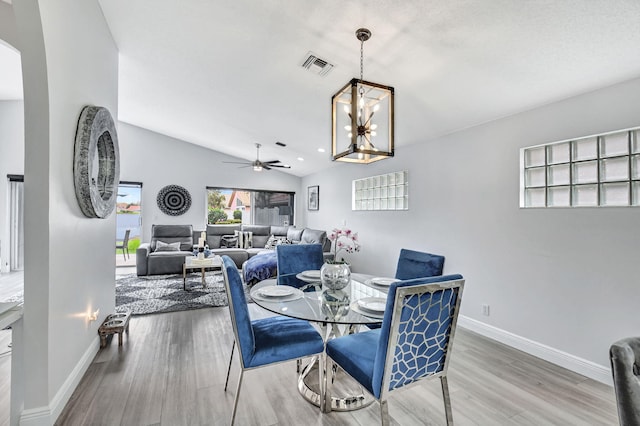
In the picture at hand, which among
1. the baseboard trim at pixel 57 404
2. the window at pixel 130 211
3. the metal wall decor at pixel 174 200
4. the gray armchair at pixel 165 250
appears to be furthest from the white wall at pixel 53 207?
the window at pixel 130 211

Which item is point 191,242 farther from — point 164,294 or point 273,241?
point 164,294

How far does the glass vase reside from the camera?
208 cm

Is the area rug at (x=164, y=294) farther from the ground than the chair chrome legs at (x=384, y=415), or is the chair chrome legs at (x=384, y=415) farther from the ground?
the chair chrome legs at (x=384, y=415)

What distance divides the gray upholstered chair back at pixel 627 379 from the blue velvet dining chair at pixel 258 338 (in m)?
1.44

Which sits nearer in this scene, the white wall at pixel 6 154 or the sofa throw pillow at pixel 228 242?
the white wall at pixel 6 154

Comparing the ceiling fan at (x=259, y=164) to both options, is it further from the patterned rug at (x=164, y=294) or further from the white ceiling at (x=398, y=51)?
the patterned rug at (x=164, y=294)

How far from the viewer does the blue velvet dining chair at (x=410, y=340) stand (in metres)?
1.43

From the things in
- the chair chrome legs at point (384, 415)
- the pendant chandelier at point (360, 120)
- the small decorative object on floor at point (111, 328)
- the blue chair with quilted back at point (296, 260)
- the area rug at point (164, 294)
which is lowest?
the area rug at point (164, 294)

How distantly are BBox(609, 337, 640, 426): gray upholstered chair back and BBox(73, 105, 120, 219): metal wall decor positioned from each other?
114 inches

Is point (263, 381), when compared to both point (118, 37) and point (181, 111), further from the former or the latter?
point (181, 111)

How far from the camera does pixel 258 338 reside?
191 centimetres

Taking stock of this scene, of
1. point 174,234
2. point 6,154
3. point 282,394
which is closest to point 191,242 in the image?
point 174,234

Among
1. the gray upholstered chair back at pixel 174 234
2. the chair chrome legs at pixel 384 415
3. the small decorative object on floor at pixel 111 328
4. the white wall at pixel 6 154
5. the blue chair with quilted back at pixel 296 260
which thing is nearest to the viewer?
the chair chrome legs at pixel 384 415

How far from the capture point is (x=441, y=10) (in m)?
1.92
